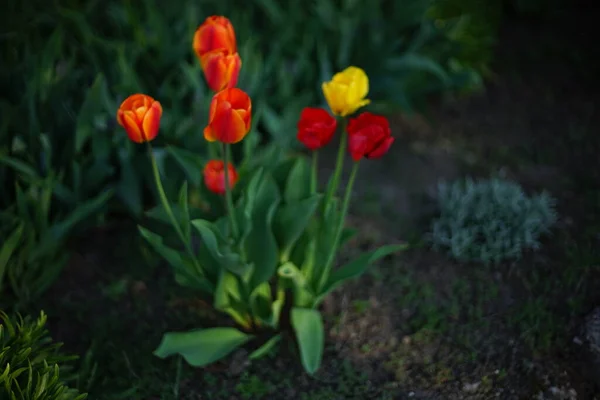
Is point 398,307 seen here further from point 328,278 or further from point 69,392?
point 69,392

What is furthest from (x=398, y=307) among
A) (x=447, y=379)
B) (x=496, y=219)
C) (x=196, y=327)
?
(x=196, y=327)

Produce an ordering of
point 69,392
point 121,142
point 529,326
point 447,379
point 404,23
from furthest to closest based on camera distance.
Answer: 1. point 404,23
2. point 121,142
3. point 529,326
4. point 447,379
5. point 69,392

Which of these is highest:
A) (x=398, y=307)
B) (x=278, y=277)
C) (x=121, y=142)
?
(x=121, y=142)

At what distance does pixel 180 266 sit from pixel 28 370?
0.54 meters

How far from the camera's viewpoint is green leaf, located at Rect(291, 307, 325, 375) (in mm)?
2096

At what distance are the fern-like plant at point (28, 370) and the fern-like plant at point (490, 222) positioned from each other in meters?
1.55

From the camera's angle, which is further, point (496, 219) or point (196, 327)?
point (496, 219)

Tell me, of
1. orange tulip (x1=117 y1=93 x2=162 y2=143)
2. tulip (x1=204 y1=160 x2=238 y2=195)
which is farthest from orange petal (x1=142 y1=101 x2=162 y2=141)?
tulip (x1=204 y1=160 x2=238 y2=195)

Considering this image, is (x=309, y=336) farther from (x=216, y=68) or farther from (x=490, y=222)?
(x=490, y=222)

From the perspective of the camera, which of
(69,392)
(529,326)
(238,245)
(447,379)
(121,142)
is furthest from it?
(121,142)

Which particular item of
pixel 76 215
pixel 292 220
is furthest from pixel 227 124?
pixel 76 215

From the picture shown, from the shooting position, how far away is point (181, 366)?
7.85 feet

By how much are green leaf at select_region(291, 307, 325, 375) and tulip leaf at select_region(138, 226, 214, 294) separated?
0.31 metres

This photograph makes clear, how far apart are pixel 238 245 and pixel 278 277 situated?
0.27 meters
